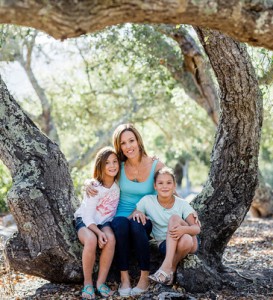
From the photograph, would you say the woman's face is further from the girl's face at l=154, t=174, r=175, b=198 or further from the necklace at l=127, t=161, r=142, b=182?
the girl's face at l=154, t=174, r=175, b=198

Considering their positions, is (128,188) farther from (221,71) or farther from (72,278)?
(221,71)

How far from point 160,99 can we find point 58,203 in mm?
10840

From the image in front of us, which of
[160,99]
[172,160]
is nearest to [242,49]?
[160,99]

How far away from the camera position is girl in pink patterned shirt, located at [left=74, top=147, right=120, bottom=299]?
504 cm

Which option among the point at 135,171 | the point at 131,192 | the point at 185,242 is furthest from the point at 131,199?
the point at 185,242

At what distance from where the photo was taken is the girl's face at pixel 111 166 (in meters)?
5.27

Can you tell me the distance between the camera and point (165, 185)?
511 cm

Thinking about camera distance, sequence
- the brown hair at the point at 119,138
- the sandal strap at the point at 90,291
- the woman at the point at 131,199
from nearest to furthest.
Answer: the sandal strap at the point at 90,291
the woman at the point at 131,199
the brown hair at the point at 119,138

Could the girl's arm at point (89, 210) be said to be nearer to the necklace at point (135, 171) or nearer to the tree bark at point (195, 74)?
the necklace at point (135, 171)

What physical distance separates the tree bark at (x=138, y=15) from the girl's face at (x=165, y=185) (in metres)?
2.01

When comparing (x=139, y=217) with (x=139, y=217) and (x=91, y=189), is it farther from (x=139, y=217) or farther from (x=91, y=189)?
(x=91, y=189)

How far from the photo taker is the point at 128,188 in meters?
5.36

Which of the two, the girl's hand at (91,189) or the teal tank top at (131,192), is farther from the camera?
the teal tank top at (131,192)

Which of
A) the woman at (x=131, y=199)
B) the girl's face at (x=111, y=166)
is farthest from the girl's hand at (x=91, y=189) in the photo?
the girl's face at (x=111, y=166)
